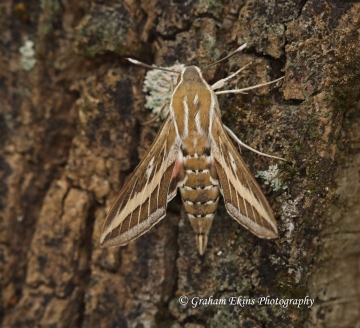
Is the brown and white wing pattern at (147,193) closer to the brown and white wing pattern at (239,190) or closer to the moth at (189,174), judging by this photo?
the moth at (189,174)

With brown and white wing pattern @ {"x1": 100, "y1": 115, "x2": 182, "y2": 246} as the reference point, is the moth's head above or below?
above

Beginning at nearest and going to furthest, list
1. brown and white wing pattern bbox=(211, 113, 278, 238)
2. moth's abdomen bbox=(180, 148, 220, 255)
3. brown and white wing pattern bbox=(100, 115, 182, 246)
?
1. brown and white wing pattern bbox=(211, 113, 278, 238)
2. moth's abdomen bbox=(180, 148, 220, 255)
3. brown and white wing pattern bbox=(100, 115, 182, 246)

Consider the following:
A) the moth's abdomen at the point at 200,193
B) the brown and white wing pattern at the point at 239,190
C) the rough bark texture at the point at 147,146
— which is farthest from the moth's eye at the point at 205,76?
the moth's abdomen at the point at 200,193

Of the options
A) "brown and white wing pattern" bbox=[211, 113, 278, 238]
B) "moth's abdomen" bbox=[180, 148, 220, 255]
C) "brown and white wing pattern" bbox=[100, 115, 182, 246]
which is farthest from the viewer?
"brown and white wing pattern" bbox=[100, 115, 182, 246]

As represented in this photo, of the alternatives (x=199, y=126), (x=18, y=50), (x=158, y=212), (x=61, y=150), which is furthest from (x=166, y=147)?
(x=18, y=50)

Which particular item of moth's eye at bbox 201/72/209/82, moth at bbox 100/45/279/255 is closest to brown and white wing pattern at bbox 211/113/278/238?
moth at bbox 100/45/279/255

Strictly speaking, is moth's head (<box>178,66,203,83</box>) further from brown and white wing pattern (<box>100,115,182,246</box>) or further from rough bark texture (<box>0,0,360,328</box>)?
brown and white wing pattern (<box>100,115,182,246</box>)

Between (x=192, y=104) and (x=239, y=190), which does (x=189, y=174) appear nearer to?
(x=239, y=190)
